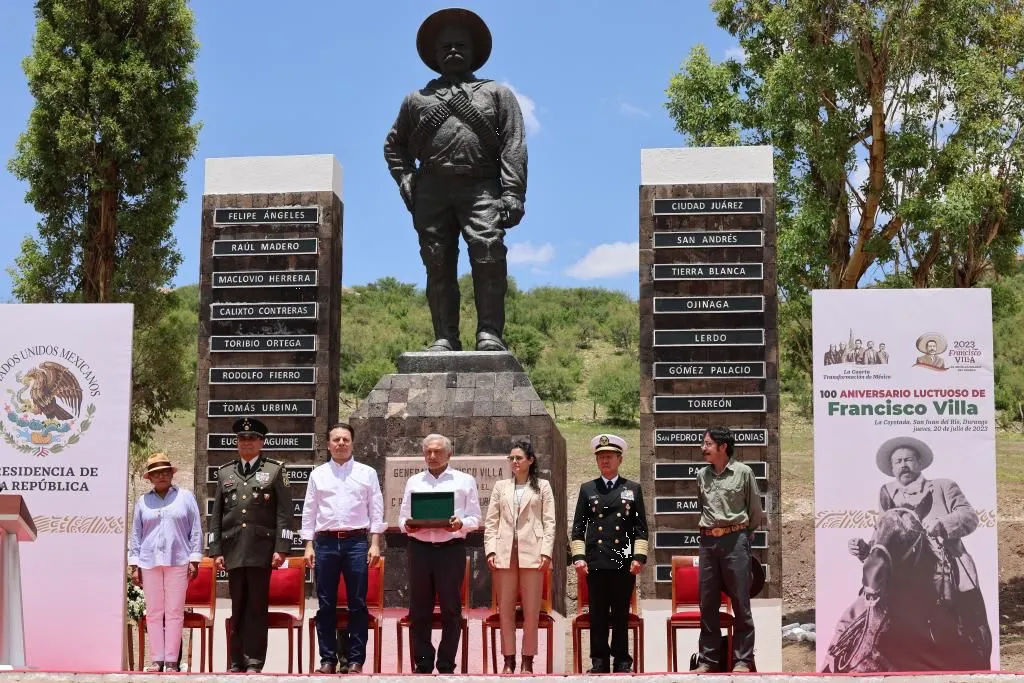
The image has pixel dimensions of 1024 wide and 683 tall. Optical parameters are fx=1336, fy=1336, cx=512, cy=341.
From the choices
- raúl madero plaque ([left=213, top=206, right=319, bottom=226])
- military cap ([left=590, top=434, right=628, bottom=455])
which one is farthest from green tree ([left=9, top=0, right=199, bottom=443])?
military cap ([left=590, top=434, right=628, bottom=455])

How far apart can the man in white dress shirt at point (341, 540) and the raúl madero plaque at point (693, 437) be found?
347cm

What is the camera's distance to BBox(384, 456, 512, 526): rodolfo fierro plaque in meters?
9.10

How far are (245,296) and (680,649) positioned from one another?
13.9ft

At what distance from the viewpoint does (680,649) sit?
9.50 metres

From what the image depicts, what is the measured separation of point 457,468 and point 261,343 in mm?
2181

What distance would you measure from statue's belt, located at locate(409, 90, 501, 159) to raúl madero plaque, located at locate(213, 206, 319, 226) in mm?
1190

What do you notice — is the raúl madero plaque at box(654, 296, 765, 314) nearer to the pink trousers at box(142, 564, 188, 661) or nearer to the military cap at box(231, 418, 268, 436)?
the military cap at box(231, 418, 268, 436)

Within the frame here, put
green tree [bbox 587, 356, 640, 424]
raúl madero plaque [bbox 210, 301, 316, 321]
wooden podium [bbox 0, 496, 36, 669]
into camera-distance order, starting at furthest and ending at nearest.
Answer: green tree [bbox 587, 356, 640, 424] < raúl madero plaque [bbox 210, 301, 316, 321] < wooden podium [bbox 0, 496, 36, 669]

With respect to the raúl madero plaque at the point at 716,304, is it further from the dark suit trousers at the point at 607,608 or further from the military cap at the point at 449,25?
the dark suit trousers at the point at 607,608

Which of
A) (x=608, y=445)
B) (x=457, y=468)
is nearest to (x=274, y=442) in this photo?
(x=457, y=468)

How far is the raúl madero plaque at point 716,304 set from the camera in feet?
32.2

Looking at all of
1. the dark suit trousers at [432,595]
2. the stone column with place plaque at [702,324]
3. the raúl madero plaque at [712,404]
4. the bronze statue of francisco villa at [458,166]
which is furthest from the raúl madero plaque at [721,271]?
the dark suit trousers at [432,595]

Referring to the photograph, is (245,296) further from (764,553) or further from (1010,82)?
(1010,82)

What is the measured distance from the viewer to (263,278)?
10.4m
